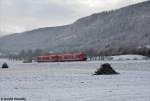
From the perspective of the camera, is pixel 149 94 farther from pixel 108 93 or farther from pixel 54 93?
pixel 54 93

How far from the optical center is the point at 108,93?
31.3 metres

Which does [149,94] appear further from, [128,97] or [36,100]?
[36,100]

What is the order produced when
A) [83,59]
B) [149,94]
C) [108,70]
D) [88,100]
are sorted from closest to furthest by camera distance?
[88,100]
[149,94]
[108,70]
[83,59]

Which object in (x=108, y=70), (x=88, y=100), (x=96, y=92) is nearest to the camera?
(x=88, y=100)

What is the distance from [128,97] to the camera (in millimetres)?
28578

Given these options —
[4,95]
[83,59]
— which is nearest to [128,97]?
[4,95]

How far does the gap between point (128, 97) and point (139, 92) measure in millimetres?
3169

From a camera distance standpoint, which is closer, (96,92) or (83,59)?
(96,92)

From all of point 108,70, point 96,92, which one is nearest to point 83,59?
point 108,70

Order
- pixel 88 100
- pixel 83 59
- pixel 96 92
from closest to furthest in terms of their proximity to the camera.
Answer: pixel 88 100 → pixel 96 92 → pixel 83 59

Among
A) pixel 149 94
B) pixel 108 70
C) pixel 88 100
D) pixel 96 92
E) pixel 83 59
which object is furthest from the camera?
pixel 83 59

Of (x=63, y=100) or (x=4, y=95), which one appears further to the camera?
(x=4, y=95)

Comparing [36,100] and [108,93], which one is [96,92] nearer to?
[108,93]

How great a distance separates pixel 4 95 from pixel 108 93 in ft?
23.1
